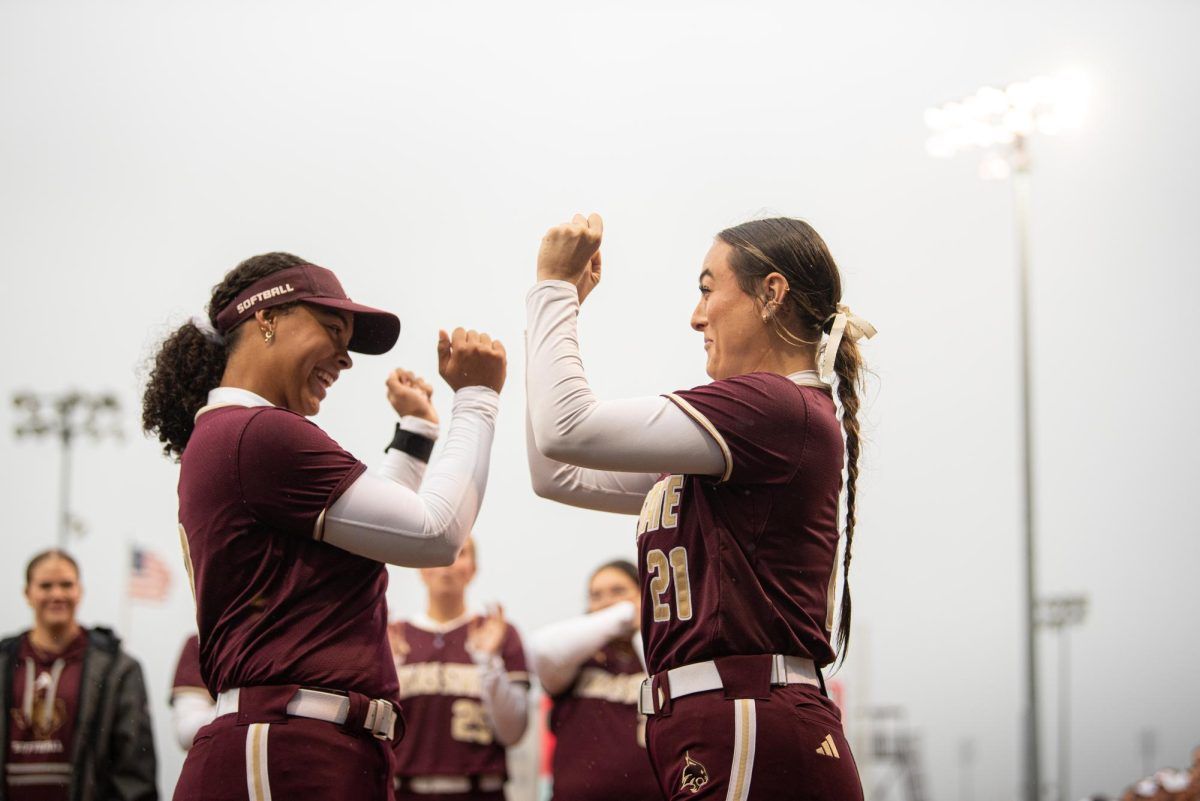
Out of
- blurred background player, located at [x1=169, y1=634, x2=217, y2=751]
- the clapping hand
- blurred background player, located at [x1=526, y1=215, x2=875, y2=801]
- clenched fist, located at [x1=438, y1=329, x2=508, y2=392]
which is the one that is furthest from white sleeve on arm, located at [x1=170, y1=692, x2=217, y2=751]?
blurred background player, located at [x1=526, y1=215, x2=875, y2=801]

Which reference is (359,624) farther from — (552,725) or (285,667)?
(552,725)

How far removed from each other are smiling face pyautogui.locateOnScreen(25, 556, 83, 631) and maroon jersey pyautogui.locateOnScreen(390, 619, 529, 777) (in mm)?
1745

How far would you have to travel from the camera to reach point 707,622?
9.90ft

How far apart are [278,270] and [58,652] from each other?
427cm

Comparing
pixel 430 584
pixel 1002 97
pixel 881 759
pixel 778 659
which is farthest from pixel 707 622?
pixel 881 759

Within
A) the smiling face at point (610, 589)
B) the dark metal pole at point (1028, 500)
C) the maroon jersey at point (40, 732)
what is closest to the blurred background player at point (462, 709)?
the smiling face at point (610, 589)

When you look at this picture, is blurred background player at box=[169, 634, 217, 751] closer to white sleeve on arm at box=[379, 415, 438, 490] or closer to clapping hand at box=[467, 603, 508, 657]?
clapping hand at box=[467, 603, 508, 657]

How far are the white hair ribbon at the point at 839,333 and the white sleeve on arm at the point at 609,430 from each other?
427 mm

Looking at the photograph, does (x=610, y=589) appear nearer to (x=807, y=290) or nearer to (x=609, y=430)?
(x=807, y=290)

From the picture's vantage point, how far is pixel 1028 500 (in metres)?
13.7

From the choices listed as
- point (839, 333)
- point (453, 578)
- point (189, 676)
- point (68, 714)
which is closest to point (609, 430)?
point (839, 333)

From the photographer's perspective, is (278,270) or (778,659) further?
(278,270)

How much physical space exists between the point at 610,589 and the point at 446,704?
0.98 metres

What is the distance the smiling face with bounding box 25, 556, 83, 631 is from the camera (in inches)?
281
